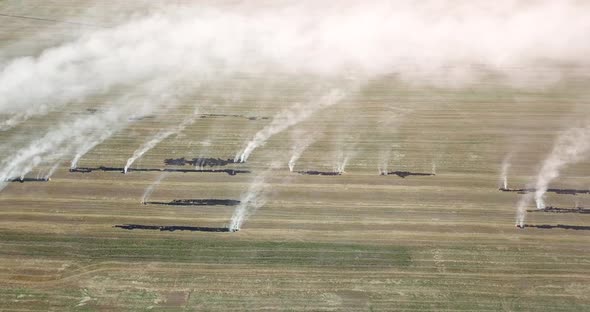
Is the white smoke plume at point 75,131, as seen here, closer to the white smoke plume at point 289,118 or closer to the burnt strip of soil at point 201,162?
the burnt strip of soil at point 201,162

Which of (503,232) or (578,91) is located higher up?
(578,91)

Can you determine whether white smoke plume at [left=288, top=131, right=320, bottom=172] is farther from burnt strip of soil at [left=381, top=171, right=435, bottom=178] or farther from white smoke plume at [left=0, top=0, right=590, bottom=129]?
white smoke plume at [left=0, top=0, right=590, bottom=129]

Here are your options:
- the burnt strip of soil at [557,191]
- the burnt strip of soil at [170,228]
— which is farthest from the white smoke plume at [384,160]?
the burnt strip of soil at [170,228]

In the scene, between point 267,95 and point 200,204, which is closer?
point 200,204

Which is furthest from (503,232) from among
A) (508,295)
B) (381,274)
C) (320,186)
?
(320,186)

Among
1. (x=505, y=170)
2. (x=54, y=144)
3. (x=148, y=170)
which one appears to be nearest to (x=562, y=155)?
(x=505, y=170)

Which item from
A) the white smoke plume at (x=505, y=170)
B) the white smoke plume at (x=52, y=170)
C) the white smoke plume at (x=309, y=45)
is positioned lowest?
the white smoke plume at (x=52, y=170)

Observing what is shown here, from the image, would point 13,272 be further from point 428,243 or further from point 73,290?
point 428,243

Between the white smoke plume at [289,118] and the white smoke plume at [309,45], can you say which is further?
the white smoke plume at [309,45]
